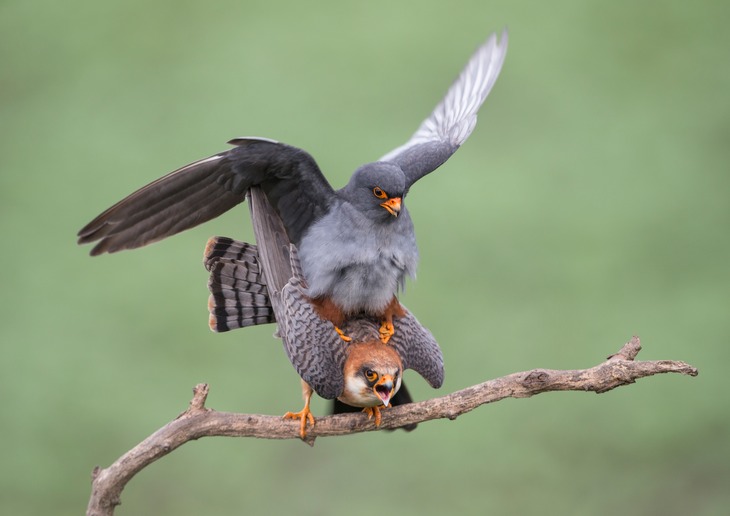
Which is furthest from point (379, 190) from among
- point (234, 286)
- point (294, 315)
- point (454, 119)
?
point (454, 119)

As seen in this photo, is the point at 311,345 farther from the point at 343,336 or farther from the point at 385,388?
the point at 385,388

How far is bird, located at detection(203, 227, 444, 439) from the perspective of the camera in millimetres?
4062

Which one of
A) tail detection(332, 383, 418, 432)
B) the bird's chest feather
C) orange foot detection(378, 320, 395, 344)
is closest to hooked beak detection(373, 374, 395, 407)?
orange foot detection(378, 320, 395, 344)

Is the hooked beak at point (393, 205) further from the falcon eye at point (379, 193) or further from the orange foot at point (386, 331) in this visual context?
the orange foot at point (386, 331)

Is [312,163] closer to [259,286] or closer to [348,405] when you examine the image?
[259,286]

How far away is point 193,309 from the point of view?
8.76m

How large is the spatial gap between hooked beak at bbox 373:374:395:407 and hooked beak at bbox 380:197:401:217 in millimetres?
723

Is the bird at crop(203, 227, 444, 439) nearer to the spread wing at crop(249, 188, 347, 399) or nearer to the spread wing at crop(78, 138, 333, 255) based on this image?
the spread wing at crop(249, 188, 347, 399)

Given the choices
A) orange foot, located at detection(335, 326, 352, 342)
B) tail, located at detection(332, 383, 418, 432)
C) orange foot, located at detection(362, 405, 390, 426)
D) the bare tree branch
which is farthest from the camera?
tail, located at detection(332, 383, 418, 432)

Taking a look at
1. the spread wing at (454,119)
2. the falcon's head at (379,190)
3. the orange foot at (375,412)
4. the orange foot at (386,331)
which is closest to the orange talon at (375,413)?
the orange foot at (375,412)

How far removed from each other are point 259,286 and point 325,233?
21.8 inches

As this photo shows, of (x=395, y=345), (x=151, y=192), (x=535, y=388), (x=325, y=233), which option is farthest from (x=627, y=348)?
(x=151, y=192)

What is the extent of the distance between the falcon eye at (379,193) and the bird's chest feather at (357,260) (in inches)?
6.3

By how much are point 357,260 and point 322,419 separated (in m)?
0.76
